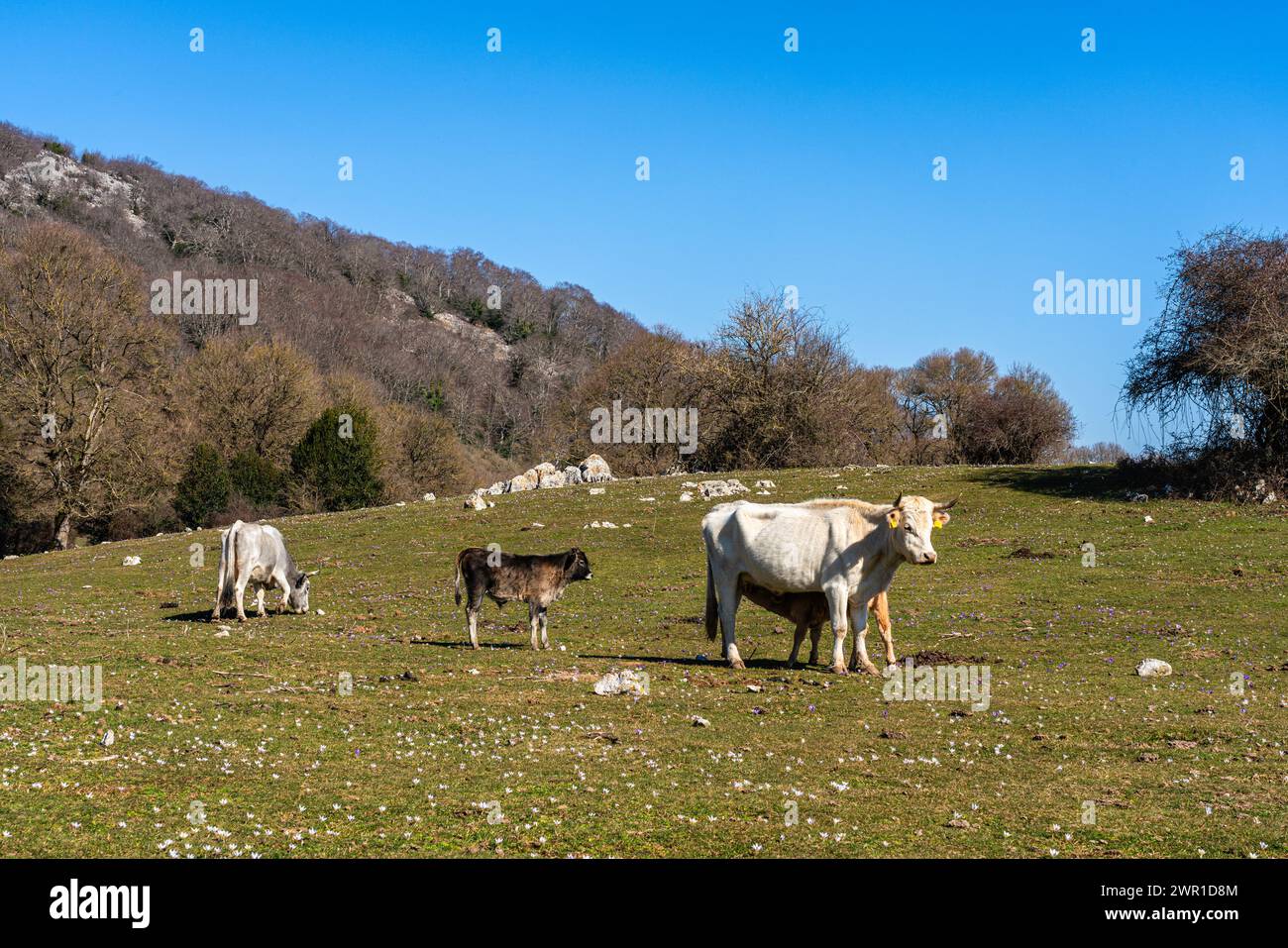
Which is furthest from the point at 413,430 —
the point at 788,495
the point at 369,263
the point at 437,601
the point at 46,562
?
the point at 369,263

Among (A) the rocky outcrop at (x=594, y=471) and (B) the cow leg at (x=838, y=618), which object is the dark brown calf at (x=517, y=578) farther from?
(A) the rocky outcrop at (x=594, y=471)

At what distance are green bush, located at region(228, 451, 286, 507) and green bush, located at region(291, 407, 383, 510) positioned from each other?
1.61 metres

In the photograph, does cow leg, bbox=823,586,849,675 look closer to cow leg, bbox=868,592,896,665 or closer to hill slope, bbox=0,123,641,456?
cow leg, bbox=868,592,896,665

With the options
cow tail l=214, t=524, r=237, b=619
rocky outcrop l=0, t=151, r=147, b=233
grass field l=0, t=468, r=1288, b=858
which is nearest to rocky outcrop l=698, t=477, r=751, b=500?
grass field l=0, t=468, r=1288, b=858

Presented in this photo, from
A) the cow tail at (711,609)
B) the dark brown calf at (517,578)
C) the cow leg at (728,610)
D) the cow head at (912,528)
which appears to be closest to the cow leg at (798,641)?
the cow leg at (728,610)

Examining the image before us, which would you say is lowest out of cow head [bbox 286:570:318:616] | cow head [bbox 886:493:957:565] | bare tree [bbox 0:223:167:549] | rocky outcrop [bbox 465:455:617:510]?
cow head [bbox 286:570:318:616]

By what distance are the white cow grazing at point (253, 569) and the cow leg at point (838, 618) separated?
13.4 meters

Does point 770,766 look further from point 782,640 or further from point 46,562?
point 46,562

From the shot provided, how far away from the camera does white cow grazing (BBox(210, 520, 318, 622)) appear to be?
24.5 metres

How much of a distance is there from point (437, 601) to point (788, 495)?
18949 millimetres

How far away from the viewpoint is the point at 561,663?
18.9 meters

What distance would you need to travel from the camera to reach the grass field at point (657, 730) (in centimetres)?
930

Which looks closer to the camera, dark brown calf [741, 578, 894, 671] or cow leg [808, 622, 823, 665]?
dark brown calf [741, 578, 894, 671]
